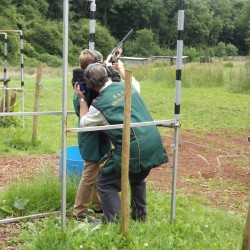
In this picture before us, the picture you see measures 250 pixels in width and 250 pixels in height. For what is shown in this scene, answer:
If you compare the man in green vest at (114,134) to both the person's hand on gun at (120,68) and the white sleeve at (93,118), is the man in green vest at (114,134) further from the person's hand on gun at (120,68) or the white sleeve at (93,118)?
the person's hand on gun at (120,68)

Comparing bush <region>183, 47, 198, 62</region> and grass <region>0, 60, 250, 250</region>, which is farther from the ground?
bush <region>183, 47, 198, 62</region>

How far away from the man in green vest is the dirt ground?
1101 mm

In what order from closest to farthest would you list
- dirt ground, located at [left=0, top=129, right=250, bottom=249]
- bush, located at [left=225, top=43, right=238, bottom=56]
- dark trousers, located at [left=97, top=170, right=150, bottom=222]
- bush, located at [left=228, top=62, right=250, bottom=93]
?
1. dark trousers, located at [left=97, top=170, right=150, bottom=222]
2. dirt ground, located at [left=0, top=129, right=250, bottom=249]
3. bush, located at [left=228, top=62, right=250, bottom=93]
4. bush, located at [left=225, top=43, right=238, bottom=56]

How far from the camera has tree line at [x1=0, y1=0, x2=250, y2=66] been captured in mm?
35344

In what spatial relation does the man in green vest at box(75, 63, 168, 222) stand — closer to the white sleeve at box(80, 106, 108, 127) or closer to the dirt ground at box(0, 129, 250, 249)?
the white sleeve at box(80, 106, 108, 127)

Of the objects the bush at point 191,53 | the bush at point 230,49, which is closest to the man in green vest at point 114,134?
the bush at point 191,53

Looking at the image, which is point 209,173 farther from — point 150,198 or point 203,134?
point 203,134

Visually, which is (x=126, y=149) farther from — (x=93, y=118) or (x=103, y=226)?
(x=103, y=226)

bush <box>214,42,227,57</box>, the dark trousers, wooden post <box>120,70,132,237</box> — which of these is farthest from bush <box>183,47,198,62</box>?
wooden post <box>120,70,132,237</box>

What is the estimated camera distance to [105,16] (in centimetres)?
4312

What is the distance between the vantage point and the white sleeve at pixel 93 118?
384 centimetres

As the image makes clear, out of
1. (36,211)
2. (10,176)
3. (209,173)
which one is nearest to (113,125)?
(36,211)

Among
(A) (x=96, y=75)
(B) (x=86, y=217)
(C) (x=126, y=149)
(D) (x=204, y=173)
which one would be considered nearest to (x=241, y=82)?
(D) (x=204, y=173)

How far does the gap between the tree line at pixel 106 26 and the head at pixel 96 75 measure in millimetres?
26835
